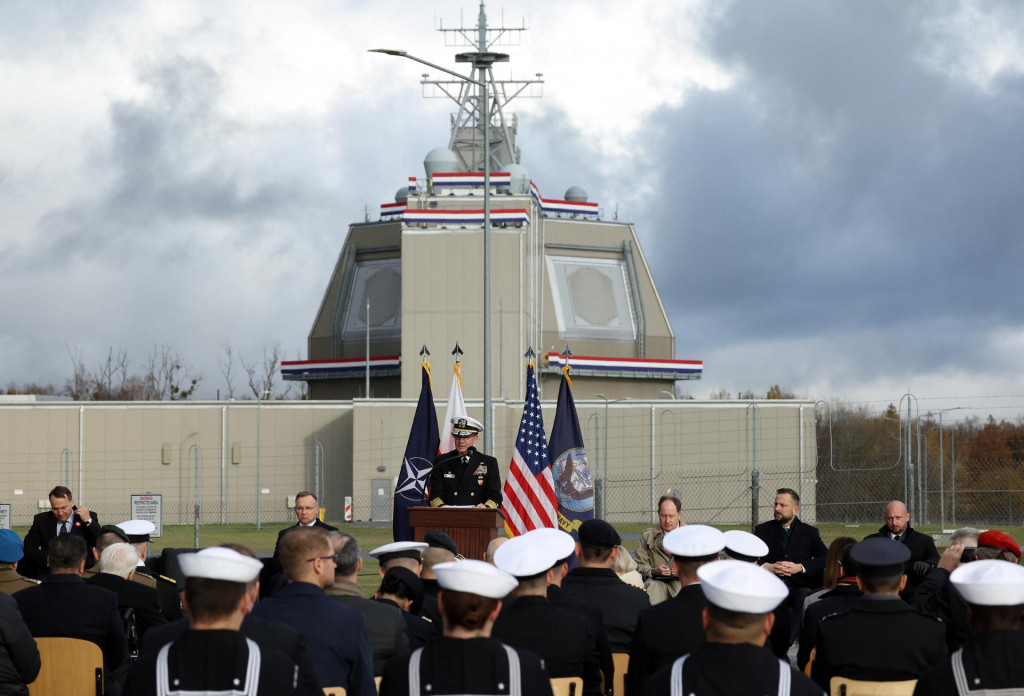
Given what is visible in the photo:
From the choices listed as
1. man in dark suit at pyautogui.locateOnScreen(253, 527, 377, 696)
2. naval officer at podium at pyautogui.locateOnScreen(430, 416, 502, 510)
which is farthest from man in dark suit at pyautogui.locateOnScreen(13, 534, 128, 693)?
naval officer at podium at pyautogui.locateOnScreen(430, 416, 502, 510)

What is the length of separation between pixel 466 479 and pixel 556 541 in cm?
881

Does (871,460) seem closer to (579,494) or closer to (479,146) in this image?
(579,494)

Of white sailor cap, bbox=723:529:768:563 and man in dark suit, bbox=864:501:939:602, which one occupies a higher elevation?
white sailor cap, bbox=723:529:768:563

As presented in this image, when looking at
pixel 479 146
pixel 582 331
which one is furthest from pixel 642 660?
pixel 479 146

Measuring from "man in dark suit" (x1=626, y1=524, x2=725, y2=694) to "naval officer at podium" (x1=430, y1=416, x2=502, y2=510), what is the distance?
888 cm

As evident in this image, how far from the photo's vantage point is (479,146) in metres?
64.0

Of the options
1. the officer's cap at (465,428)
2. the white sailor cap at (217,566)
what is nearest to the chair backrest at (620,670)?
the white sailor cap at (217,566)

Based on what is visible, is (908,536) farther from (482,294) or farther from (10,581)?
(482,294)

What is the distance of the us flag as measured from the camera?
17.2 metres

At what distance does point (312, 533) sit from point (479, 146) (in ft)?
193

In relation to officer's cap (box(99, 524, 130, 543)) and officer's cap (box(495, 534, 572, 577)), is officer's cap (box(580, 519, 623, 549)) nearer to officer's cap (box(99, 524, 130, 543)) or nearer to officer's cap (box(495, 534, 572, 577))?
officer's cap (box(495, 534, 572, 577))

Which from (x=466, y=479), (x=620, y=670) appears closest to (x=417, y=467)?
(x=466, y=479)

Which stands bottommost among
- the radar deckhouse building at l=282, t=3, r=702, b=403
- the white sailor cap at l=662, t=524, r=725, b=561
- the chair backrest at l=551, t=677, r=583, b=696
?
the chair backrest at l=551, t=677, r=583, b=696

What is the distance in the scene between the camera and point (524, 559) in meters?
6.49
